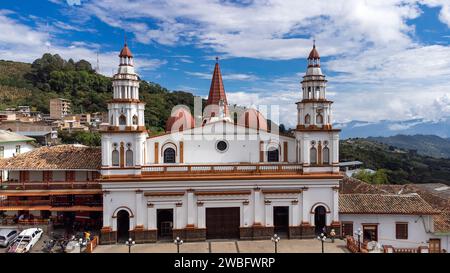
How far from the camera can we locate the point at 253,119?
80.9 ft

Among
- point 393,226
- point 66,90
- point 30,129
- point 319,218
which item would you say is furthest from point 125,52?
point 66,90

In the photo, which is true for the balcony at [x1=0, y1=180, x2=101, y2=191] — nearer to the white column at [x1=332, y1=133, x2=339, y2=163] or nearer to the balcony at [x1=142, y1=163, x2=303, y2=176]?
the balcony at [x1=142, y1=163, x2=303, y2=176]

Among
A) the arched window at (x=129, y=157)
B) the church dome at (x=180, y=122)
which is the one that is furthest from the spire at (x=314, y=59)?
the arched window at (x=129, y=157)

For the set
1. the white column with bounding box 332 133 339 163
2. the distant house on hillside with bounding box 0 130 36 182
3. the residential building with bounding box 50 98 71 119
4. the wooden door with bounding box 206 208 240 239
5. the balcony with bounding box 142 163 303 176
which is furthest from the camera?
the residential building with bounding box 50 98 71 119

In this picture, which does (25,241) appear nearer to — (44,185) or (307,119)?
(44,185)

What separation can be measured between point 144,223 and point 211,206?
4179 millimetres

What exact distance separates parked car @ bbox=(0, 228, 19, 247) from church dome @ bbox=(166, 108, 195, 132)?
11270mm

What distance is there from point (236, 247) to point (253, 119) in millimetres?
9052

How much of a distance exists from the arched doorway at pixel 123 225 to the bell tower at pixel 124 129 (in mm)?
2725

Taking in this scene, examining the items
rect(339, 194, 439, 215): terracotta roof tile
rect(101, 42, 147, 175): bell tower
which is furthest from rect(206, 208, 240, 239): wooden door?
rect(339, 194, 439, 215): terracotta roof tile

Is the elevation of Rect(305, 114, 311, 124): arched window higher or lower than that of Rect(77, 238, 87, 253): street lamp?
higher

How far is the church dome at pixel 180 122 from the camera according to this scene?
77.3 ft

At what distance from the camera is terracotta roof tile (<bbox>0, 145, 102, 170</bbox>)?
2208 cm
